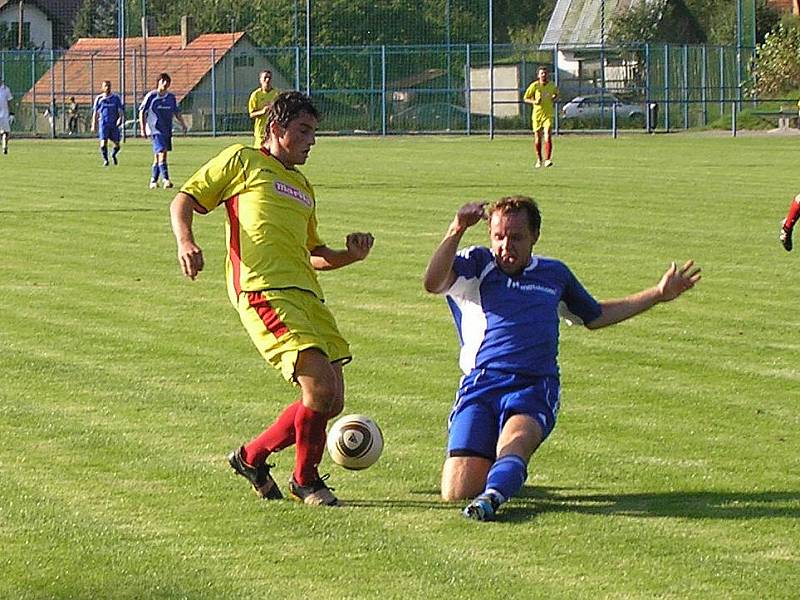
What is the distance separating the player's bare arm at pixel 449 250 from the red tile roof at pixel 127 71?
5008cm

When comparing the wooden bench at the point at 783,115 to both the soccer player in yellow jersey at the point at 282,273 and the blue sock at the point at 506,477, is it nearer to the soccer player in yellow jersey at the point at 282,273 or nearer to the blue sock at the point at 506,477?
the soccer player in yellow jersey at the point at 282,273

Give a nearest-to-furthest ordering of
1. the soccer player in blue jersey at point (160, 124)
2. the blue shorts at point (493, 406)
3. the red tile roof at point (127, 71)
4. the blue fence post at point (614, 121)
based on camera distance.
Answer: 1. the blue shorts at point (493, 406)
2. the soccer player in blue jersey at point (160, 124)
3. the blue fence post at point (614, 121)
4. the red tile roof at point (127, 71)

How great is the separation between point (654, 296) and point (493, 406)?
807 mm

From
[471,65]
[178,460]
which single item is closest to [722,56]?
[471,65]

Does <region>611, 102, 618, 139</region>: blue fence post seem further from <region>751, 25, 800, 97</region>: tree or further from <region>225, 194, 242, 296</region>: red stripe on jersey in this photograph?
<region>225, 194, 242, 296</region>: red stripe on jersey

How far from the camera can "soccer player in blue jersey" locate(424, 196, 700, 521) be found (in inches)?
281

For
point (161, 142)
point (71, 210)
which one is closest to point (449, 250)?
point (71, 210)

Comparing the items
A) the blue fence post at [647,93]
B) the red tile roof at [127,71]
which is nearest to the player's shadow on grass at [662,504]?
the blue fence post at [647,93]

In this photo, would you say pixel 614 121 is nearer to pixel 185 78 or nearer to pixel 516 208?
pixel 185 78

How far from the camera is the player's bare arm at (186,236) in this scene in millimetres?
6781

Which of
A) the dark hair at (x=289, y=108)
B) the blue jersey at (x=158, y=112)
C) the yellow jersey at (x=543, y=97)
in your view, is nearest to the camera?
the dark hair at (x=289, y=108)

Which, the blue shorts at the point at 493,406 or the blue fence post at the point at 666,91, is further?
the blue fence post at the point at 666,91

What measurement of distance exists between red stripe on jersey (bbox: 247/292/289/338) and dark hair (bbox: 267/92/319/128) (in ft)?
2.33

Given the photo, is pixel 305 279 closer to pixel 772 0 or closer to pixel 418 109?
pixel 418 109
